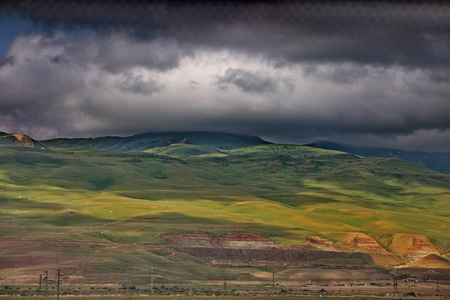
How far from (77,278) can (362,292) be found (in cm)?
4826

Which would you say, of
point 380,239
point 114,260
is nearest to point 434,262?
point 380,239

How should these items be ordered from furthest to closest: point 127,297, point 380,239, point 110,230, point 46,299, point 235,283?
1. point 380,239
2. point 110,230
3. point 235,283
4. point 127,297
5. point 46,299

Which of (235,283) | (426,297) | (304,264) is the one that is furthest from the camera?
(304,264)

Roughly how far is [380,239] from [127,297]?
88.7 m

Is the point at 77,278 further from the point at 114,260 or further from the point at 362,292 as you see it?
the point at 362,292

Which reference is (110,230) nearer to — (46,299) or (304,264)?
(304,264)

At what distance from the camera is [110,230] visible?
15288cm

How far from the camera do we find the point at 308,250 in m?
146

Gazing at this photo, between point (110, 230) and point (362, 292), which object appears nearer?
point (362, 292)

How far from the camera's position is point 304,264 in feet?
461

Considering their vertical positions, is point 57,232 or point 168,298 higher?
point 57,232

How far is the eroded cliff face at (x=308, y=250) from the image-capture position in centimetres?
14075

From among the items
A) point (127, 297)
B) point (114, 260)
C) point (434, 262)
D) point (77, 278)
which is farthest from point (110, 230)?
point (434, 262)

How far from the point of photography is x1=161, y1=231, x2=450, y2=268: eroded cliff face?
141m
